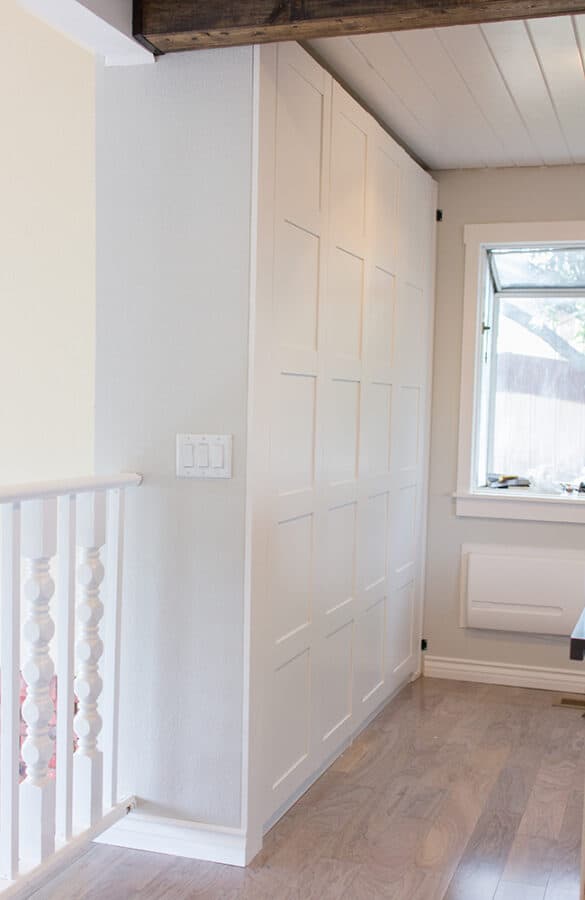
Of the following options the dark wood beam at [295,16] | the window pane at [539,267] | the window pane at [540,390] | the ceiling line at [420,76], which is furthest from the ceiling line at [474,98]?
the window pane at [540,390]

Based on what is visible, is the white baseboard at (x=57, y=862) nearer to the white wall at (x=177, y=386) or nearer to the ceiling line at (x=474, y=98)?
the white wall at (x=177, y=386)

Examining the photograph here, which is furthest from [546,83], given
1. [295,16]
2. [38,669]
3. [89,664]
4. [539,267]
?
[38,669]

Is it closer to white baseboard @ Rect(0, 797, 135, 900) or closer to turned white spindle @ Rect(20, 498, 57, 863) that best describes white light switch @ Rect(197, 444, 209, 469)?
turned white spindle @ Rect(20, 498, 57, 863)

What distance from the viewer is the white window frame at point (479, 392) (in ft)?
14.7

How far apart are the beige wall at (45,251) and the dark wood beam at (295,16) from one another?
64 centimetres

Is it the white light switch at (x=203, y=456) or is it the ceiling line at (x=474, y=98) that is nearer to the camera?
the white light switch at (x=203, y=456)

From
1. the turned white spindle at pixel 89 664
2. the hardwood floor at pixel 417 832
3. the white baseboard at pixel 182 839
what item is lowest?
the hardwood floor at pixel 417 832

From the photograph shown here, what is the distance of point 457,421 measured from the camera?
4.69 meters

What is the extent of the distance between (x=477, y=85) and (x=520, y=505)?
1.92m

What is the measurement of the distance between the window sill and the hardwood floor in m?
0.92

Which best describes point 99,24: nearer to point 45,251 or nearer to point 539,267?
point 45,251

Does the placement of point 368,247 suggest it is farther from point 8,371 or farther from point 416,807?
point 416,807

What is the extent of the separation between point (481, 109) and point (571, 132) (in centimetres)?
50

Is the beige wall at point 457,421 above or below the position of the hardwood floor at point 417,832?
above
